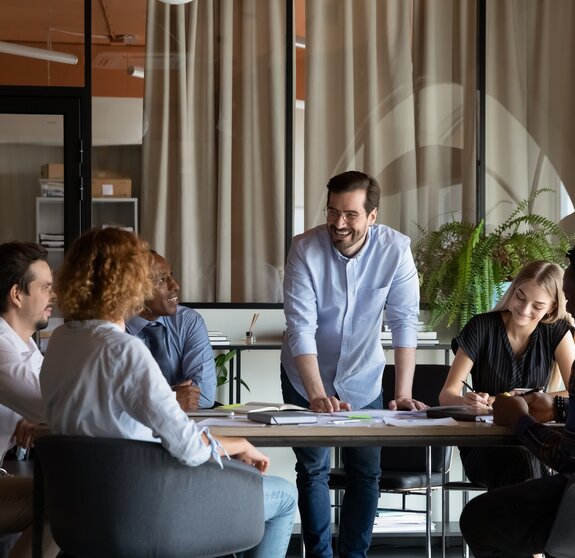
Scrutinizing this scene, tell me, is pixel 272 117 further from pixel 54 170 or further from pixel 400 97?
pixel 54 170

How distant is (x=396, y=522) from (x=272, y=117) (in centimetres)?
256

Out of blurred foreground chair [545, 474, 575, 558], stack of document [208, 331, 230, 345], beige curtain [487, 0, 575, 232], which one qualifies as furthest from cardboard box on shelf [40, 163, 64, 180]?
blurred foreground chair [545, 474, 575, 558]

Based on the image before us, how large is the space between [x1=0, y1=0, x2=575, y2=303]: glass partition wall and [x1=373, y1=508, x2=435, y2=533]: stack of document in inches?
60.4

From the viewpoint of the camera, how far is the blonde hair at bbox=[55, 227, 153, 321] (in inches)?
110

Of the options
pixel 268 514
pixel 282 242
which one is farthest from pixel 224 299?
pixel 268 514

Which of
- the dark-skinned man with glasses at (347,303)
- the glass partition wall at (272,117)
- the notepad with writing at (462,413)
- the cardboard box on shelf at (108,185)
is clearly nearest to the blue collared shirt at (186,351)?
the dark-skinned man with glasses at (347,303)

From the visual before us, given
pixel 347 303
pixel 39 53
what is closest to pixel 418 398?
pixel 347 303

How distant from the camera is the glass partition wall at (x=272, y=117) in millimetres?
6348

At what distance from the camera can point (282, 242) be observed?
21.1ft

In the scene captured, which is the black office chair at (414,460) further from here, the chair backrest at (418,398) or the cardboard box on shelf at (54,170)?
the cardboard box on shelf at (54,170)

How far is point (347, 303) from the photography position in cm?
432

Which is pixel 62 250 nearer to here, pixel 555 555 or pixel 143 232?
pixel 143 232

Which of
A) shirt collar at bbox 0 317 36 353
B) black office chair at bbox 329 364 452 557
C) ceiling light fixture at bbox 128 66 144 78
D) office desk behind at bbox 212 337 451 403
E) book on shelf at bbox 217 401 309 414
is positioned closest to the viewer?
shirt collar at bbox 0 317 36 353

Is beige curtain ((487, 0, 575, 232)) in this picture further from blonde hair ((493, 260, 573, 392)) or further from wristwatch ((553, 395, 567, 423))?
wristwatch ((553, 395, 567, 423))
